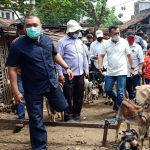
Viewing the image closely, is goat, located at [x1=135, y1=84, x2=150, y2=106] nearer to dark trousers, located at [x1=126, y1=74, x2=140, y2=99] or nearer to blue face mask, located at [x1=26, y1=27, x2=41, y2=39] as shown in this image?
dark trousers, located at [x1=126, y1=74, x2=140, y2=99]

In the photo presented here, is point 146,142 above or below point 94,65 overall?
below

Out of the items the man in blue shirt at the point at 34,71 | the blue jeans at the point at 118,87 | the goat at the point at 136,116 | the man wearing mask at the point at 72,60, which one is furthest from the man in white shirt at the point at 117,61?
the man in blue shirt at the point at 34,71

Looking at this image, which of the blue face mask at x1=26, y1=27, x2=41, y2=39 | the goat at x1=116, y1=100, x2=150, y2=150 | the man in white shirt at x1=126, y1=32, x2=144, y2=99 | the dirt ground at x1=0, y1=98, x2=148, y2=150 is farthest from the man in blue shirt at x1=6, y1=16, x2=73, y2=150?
the man in white shirt at x1=126, y1=32, x2=144, y2=99

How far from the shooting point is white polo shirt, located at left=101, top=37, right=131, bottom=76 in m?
6.48

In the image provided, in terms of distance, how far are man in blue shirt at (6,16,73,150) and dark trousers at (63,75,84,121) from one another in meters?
1.80

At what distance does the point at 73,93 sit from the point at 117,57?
131cm

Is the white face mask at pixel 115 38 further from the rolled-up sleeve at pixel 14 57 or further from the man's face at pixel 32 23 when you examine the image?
the rolled-up sleeve at pixel 14 57

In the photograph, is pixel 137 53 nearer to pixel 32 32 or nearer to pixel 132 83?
pixel 132 83

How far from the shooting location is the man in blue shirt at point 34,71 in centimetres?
412

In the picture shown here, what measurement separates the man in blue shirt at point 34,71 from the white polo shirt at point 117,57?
2.40 metres

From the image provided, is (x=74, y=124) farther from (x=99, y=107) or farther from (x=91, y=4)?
(x=91, y=4)

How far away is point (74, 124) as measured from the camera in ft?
16.2

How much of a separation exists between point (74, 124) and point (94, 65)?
548 cm

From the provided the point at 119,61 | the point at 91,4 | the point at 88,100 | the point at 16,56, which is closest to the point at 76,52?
the point at 119,61
